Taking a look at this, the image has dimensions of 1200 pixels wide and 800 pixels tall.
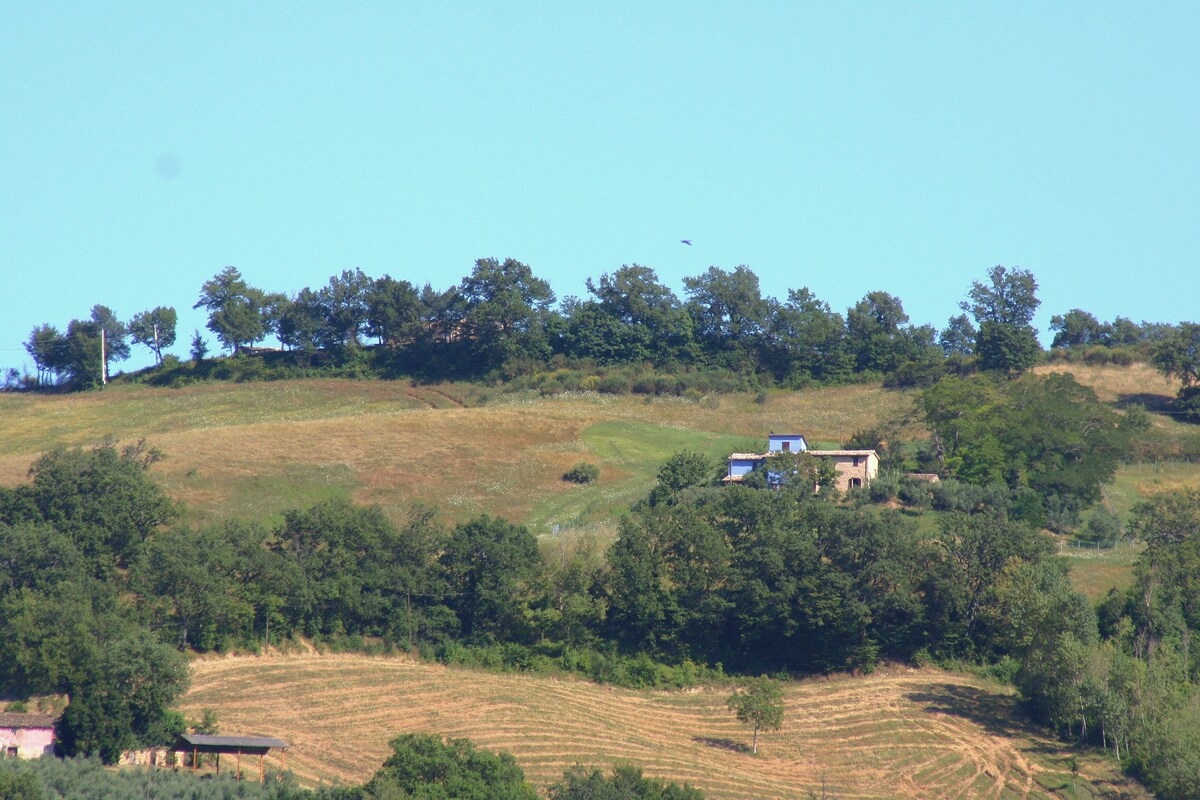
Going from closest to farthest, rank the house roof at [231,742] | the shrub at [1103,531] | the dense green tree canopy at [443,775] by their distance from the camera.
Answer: the dense green tree canopy at [443,775] → the house roof at [231,742] → the shrub at [1103,531]

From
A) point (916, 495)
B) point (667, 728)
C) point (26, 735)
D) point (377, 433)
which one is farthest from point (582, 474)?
point (26, 735)

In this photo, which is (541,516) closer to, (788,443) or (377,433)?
(788,443)

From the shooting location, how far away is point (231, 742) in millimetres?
43250

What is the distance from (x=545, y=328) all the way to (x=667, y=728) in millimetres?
76286

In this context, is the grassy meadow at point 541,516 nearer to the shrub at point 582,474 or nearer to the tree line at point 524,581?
the shrub at point 582,474

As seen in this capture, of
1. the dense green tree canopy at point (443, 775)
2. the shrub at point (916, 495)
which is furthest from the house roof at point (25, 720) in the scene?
the shrub at point (916, 495)

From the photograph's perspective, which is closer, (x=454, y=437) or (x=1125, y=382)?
(x=454, y=437)

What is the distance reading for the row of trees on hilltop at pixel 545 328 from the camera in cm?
12031

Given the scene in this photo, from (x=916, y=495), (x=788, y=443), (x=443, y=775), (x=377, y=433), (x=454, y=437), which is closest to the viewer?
(x=443, y=775)

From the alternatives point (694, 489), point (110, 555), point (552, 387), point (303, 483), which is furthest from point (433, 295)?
point (110, 555)

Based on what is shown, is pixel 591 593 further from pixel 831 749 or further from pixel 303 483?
pixel 303 483

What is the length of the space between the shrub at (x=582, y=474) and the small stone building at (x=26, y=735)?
4370cm

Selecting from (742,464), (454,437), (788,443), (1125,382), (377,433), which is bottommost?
(742,464)

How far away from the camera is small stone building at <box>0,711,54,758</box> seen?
143ft
